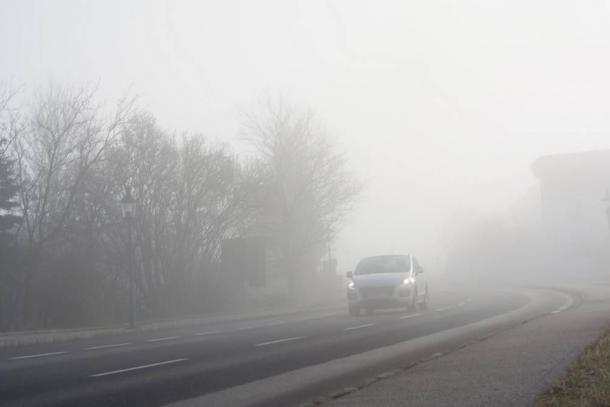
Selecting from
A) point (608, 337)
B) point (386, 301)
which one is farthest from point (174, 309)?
point (608, 337)

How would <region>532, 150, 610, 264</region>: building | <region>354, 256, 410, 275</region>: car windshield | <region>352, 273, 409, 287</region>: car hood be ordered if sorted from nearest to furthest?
<region>352, 273, 409, 287</region>: car hood, <region>354, 256, 410, 275</region>: car windshield, <region>532, 150, 610, 264</region>: building

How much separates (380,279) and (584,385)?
2000 cm

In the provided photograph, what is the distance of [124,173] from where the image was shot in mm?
39781

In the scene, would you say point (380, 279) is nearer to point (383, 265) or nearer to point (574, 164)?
point (383, 265)

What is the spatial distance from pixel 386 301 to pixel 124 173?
16866 mm

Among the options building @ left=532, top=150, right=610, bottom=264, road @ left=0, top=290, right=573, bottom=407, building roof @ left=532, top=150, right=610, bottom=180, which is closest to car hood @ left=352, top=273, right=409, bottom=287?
road @ left=0, top=290, right=573, bottom=407

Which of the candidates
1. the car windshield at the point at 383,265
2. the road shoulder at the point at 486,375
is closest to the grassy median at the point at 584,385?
the road shoulder at the point at 486,375

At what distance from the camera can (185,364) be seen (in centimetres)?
1366

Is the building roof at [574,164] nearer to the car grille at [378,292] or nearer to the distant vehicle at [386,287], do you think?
the distant vehicle at [386,287]

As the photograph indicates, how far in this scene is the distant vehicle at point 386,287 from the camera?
2775cm

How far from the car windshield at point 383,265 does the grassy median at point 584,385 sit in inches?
724

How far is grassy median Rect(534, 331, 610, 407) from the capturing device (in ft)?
23.5

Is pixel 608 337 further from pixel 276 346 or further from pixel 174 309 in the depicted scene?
pixel 174 309

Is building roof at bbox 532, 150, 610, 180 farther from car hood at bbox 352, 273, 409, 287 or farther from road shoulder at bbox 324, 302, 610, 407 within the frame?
road shoulder at bbox 324, 302, 610, 407
